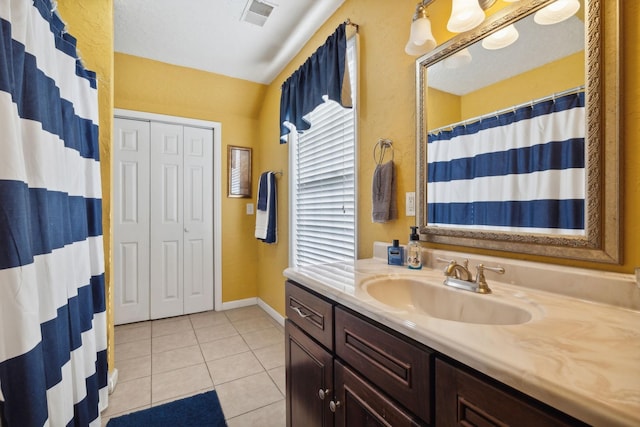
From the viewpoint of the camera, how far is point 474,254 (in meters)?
1.12

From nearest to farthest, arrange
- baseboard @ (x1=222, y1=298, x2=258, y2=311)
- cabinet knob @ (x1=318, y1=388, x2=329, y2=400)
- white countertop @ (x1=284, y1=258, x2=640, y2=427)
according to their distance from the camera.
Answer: white countertop @ (x1=284, y1=258, x2=640, y2=427) < cabinet knob @ (x1=318, y1=388, x2=329, y2=400) < baseboard @ (x1=222, y1=298, x2=258, y2=311)

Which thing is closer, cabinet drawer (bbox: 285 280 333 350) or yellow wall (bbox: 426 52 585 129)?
yellow wall (bbox: 426 52 585 129)

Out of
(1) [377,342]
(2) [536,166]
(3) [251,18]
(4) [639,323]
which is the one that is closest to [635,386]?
(4) [639,323]

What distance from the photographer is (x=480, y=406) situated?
540 millimetres

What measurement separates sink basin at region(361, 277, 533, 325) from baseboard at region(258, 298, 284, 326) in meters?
1.91

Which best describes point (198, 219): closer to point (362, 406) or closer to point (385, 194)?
point (385, 194)

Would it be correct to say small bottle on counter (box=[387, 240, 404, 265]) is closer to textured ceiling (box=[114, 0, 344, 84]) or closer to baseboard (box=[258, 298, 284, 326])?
textured ceiling (box=[114, 0, 344, 84])

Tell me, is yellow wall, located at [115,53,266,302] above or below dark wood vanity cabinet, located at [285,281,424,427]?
above

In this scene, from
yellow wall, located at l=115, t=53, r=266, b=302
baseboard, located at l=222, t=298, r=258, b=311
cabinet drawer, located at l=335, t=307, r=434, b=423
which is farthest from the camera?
baseboard, located at l=222, t=298, r=258, b=311

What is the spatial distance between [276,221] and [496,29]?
7.47 feet

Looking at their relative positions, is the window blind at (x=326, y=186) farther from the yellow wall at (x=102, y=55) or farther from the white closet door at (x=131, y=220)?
the white closet door at (x=131, y=220)

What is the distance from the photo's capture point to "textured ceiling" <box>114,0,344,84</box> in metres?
1.98

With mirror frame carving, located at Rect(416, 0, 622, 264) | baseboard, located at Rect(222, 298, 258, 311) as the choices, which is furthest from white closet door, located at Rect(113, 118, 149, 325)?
mirror frame carving, located at Rect(416, 0, 622, 264)

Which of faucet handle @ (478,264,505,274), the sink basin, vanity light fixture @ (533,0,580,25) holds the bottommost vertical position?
the sink basin
